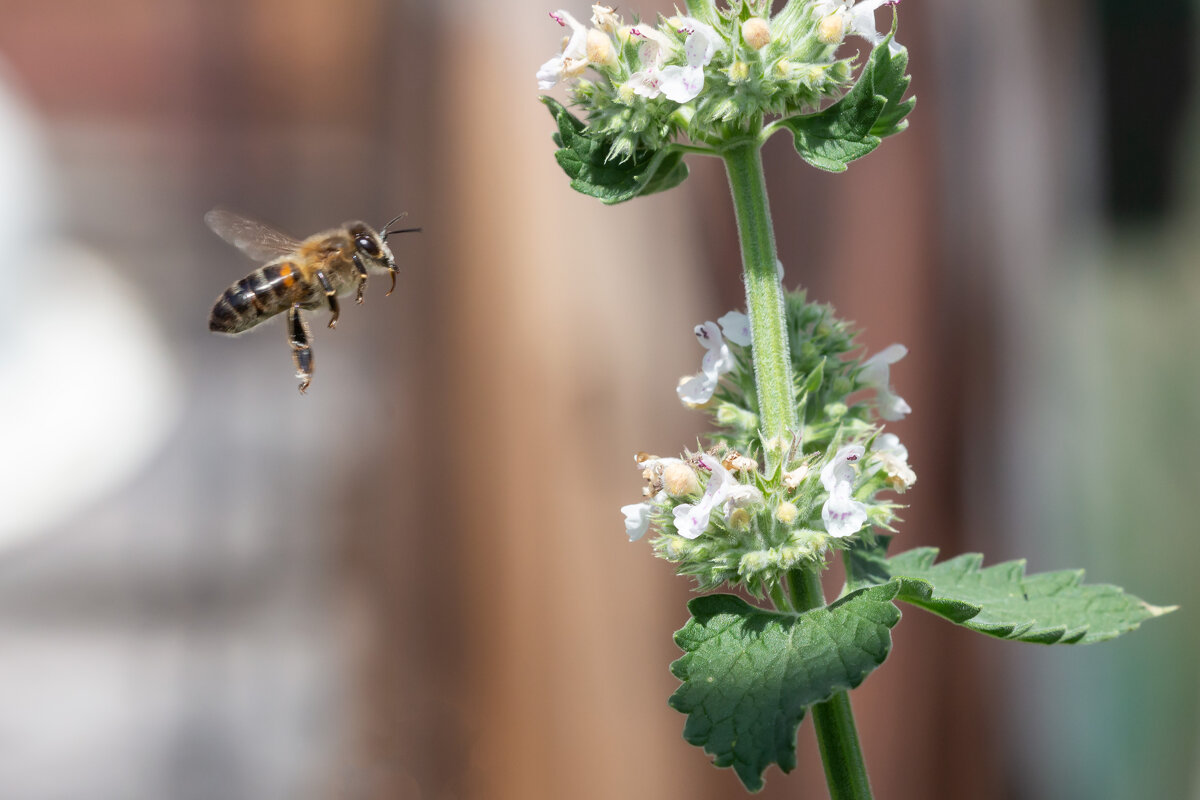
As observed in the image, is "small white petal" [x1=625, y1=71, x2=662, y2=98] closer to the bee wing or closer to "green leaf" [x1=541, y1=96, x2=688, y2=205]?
"green leaf" [x1=541, y1=96, x2=688, y2=205]

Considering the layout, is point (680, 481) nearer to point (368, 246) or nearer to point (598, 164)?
point (598, 164)

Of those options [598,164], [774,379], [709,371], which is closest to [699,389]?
[709,371]

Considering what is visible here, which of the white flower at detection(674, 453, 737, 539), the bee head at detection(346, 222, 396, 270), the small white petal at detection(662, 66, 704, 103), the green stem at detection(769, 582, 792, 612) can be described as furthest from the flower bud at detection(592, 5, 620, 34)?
the bee head at detection(346, 222, 396, 270)

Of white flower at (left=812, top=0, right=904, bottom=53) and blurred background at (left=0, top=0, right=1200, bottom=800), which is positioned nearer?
white flower at (left=812, top=0, right=904, bottom=53)

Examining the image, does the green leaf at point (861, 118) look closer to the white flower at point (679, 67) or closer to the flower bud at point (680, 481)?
the white flower at point (679, 67)

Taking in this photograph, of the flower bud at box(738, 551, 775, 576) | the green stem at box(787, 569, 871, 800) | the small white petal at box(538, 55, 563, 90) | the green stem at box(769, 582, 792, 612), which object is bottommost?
the green stem at box(787, 569, 871, 800)

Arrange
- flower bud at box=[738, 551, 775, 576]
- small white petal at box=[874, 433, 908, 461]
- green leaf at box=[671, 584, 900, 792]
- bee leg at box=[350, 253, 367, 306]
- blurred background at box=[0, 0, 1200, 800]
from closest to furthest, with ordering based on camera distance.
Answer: green leaf at box=[671, 584, 900, 792], flower bud at box=[738, 551, 775, 576], small white petal at box=[874, 433, 908, 461], bee leg at box=[350, 253, 367, 306], blurred background at box=[0, 0, 1200, 800]
